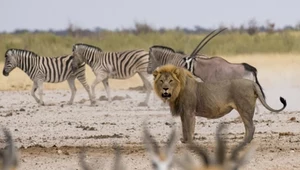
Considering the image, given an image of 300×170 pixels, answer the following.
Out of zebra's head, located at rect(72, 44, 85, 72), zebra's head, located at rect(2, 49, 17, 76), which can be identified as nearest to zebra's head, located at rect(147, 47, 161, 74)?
zebra's head, located at rect(72, 44, 85, 72)

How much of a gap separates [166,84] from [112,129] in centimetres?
283

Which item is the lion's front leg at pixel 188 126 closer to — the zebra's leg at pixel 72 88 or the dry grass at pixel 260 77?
the zebra's leg at pixel 72 88

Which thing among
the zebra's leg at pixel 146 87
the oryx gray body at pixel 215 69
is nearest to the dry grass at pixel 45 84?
the zebra's leg at pixel 146 87

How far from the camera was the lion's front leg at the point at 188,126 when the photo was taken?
11789mm

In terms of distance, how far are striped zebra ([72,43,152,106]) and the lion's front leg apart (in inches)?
379

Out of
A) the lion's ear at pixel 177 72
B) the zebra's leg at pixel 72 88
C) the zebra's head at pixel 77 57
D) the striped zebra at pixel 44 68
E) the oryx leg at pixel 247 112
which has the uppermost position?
the lion's ear at pixel 177 72

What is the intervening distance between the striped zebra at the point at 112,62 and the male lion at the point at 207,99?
935cm

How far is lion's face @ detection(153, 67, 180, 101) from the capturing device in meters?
11.7

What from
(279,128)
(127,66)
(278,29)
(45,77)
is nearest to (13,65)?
(45,77)

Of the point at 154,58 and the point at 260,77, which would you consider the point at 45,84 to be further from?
the point at 154,58

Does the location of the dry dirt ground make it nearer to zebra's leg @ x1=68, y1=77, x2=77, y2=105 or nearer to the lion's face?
zebra's leg @ x1=68, y1=77, x2=77, y2=105

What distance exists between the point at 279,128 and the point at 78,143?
9.85 ft

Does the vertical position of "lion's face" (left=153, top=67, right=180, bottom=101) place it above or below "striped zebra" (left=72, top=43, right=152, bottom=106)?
above

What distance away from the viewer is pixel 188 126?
11906 mm
